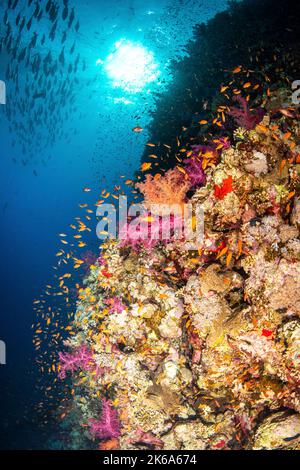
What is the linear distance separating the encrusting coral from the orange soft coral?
0.08 ft

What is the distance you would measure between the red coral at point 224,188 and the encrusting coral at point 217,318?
3cm

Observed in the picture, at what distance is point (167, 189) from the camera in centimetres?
646

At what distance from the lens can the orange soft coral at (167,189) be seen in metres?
6.40

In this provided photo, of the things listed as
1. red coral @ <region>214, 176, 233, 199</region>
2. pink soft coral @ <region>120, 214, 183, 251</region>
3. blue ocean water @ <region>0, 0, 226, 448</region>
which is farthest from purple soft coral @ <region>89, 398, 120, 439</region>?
blue ocean water @ <region>0, 0, 226, 448</region>

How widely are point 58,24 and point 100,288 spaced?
18178mm

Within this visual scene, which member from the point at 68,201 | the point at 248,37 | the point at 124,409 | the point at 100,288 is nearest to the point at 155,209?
the point at 100,288

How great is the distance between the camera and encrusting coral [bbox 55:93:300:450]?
185 inches

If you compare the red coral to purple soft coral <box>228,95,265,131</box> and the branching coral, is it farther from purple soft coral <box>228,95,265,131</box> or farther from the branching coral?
purple soft coral <box>228,95,265,131</box>

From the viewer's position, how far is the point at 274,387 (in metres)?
4.67

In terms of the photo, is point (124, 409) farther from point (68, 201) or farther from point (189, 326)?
point (68, 201)

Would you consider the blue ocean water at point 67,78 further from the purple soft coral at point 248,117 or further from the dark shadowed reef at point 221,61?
the purple soft coral at point 248,117

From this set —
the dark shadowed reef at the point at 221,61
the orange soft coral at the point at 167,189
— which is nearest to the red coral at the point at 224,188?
the orange soft coral at the point at 167,189

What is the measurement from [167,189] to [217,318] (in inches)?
117

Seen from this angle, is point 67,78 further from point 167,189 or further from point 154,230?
point 154,230
